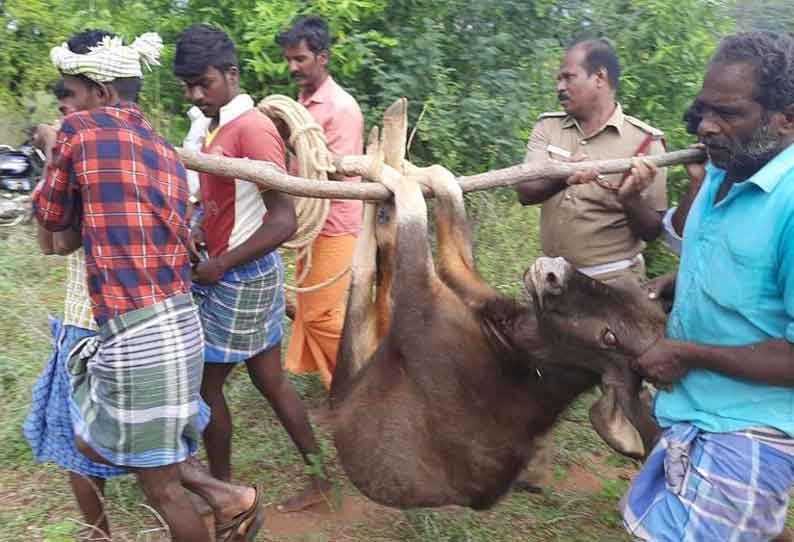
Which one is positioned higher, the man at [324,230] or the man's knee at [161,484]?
the man at [324,230]

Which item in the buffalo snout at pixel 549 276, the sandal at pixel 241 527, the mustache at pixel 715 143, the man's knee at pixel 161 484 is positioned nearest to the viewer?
the mustache at pixel 715 143

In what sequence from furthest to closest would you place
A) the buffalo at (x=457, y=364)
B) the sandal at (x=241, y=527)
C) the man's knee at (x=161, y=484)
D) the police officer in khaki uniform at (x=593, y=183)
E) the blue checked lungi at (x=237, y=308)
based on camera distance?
the police officer in khaki uniform at (x=593, y=183) → the blue checked lungi at (x=237, y=308) → the sandal at (x=241, y=527) → the man's knee at (x=161, y=484) → the buffalo at (x=457, y=364)

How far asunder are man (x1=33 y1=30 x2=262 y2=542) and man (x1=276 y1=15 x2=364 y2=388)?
4.50 feet

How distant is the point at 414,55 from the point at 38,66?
517 cm

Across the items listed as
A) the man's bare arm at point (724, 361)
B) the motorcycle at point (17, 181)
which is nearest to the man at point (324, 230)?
the man's bare arm at point (724, 361)

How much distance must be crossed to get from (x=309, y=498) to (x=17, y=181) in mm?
5730

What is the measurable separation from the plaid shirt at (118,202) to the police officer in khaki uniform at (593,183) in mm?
1600

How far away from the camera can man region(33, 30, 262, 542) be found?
2553 mm

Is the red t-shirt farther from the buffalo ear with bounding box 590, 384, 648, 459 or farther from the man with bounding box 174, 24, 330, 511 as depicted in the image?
the buffalo ear with bounding box 590, 384, 648, 459

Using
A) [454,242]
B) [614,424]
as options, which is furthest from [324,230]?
[614,424]

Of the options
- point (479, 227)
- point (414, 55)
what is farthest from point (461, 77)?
point (479, 227)

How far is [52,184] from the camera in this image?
255 centimetres

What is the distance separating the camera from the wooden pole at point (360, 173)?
8.93 feet

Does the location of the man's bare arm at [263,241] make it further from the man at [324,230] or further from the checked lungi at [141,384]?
the man at [324,230]
